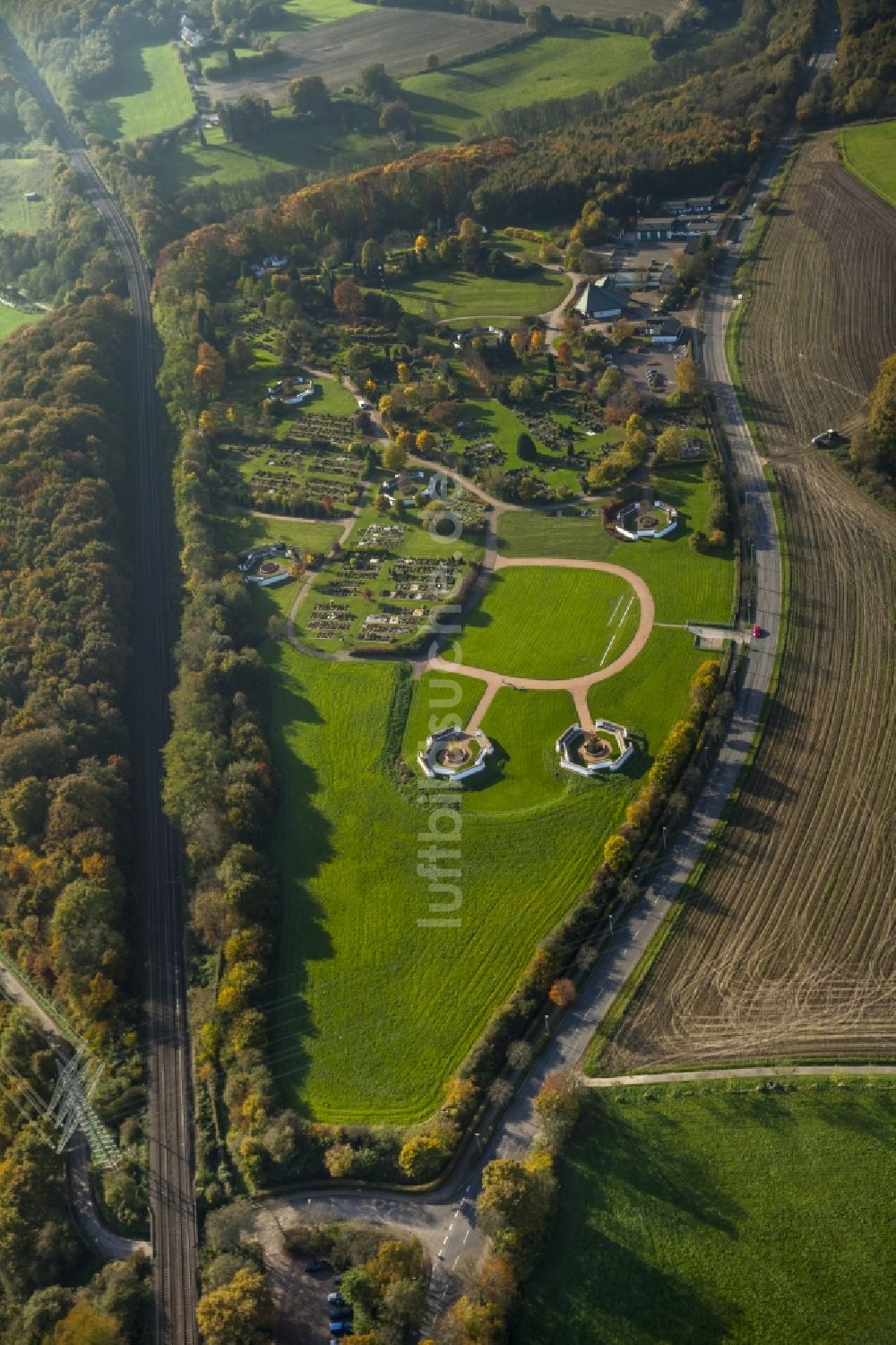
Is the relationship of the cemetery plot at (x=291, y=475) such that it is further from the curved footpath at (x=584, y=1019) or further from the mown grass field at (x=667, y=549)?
the curved footpath at (x=584, y=1019)

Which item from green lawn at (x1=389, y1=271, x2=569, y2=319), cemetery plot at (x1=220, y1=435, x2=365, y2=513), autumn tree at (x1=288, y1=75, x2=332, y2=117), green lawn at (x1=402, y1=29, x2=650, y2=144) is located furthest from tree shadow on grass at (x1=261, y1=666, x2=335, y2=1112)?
autumn tree at (x1=288, y1=75, x2=332, y2=117)

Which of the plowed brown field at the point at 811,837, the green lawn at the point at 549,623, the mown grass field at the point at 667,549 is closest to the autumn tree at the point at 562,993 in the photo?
the plowed brown field at the point at 811,837

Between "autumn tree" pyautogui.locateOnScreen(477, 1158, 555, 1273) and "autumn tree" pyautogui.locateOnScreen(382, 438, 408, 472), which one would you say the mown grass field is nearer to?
"autumn tree" pyautogui.locateOnScreen(382, 438, 408, 472)

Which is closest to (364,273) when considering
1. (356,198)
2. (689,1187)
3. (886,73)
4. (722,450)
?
(356,198)

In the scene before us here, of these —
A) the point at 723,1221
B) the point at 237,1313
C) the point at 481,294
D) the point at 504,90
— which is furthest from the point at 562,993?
the point at 504,90

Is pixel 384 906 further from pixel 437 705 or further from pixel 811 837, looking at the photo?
pixel 811 837

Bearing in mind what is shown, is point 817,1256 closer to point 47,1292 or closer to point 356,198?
point 47,1292
